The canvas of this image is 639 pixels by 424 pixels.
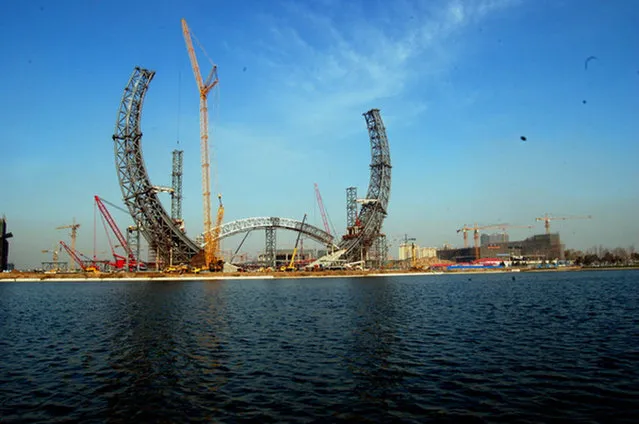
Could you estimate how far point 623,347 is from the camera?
17938 millimetres

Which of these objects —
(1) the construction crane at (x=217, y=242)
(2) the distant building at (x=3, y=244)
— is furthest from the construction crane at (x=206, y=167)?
(2) the distant building at (x=3, y=244)

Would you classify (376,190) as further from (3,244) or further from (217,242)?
(3,244)

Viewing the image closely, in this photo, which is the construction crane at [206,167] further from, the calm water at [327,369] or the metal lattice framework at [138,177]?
the calm water at [327,369]

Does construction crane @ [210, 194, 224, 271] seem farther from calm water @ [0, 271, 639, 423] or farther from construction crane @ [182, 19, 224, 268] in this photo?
calm water @ [0, 271, 639, 423]

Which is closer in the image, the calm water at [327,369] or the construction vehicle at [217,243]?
the calm water at [327,369]

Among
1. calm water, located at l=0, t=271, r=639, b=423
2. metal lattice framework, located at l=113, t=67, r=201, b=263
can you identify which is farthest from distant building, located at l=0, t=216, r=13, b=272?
calm water, located at l=0, t=271, r=639, b=423

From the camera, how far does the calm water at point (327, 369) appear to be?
11258mm

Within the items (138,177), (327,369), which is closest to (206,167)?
(138,177)

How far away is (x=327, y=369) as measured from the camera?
15.3m

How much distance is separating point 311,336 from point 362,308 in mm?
13203

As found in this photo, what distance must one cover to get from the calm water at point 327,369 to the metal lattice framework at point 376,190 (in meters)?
112

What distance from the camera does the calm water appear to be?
11.3m

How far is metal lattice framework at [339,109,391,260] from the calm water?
112 metres

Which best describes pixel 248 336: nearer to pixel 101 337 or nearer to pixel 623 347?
pixel 101 337
